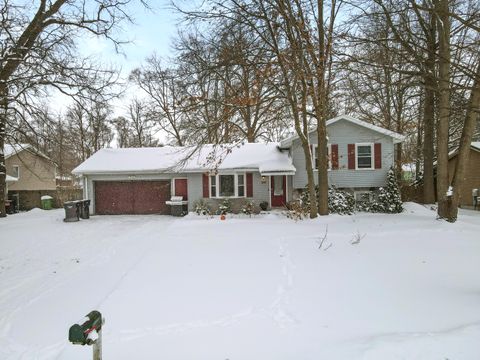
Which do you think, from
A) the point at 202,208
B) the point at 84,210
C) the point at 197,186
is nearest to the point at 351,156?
the point at 202,208

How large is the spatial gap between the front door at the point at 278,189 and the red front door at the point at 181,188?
5054 mm

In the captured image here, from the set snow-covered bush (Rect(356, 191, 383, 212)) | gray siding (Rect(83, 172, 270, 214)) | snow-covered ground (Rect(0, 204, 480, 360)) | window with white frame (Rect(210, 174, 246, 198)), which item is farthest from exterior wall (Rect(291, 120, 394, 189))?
snow-covered ground (Rect(0, 204, 480, 360))

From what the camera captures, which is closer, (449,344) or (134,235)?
(449,344)

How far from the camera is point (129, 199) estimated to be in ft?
64.0

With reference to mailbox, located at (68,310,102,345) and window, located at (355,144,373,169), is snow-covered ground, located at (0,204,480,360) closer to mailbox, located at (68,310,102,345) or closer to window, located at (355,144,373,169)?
mailbox, located at (68,310,102,345)

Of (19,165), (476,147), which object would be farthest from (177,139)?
(476,147)

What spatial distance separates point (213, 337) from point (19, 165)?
30.5 metres

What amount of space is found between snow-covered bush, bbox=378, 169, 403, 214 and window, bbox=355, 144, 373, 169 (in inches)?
70.0

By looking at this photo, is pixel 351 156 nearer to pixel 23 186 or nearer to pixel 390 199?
pixel 390 199

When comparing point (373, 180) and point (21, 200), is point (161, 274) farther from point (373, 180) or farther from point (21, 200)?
point (21, 200)

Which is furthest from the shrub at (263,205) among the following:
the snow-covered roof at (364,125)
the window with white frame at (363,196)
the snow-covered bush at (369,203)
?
the window with white frame at (363,196)

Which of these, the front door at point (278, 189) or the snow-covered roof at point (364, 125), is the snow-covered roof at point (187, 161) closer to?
the front door at point (278, 189)

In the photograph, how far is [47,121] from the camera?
37.6 feet

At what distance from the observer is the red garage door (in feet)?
63.9
